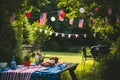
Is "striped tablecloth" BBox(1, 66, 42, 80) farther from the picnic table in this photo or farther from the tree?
the tree

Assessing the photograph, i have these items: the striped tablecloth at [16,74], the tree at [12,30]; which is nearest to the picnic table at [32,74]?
the striped tablecloth at [16,74]

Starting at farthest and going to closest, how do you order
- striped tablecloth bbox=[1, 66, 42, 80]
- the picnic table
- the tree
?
the tree
striped tablecloth bbox=[1, 66, 42, 80]
the picnic table

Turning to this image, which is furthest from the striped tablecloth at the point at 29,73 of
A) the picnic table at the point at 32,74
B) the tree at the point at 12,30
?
the tree at the point at 12,30

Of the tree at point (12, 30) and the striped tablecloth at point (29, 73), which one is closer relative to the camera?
the striped tablecloth at point (29, 73)

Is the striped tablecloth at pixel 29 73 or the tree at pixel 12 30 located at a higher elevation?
the tree at pixel 12 30

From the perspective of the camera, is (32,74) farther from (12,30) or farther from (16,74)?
(12,30)

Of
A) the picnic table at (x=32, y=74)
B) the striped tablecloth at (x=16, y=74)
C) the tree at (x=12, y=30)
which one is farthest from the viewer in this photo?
the tree at (x=12, y=30)

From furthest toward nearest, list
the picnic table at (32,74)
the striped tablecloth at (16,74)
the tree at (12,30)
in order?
the tree at (12,30), the striped tablecloth at (16,74), the picnic table at (32,74)

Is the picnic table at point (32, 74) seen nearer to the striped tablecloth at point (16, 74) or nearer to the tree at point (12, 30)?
the striped tablecloth at point (16, 74)

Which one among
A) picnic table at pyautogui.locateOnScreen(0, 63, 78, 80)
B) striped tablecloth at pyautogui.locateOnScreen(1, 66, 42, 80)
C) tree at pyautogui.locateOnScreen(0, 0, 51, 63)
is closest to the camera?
picnic table at pyautogui.locateOnScreen(0, 63, 78, 80)

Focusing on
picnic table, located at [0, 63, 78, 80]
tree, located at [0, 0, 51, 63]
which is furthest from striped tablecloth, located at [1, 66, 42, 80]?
tree, located at [0, 0, 51, 63]

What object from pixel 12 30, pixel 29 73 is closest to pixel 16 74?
pixel 29 73

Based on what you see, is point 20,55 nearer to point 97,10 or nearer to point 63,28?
point 97,10

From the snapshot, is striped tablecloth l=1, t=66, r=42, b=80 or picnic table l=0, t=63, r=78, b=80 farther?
striped tablecloth l=1, t=66, r=42, b=80
